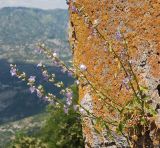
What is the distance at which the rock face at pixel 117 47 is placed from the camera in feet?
15.7

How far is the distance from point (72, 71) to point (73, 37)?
106 cm

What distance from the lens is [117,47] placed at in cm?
491

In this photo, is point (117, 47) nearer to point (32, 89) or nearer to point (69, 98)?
point (69, 98)

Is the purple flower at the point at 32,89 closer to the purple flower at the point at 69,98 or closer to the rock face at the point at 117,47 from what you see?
the purple flower at the point at 69,98

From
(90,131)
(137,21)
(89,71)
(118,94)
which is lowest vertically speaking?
(90,131)

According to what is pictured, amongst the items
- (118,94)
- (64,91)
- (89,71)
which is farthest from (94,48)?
(64,91)

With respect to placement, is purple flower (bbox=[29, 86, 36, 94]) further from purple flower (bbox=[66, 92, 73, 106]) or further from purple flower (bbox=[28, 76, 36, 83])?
purple flower (bbox=[66, 92, 73, 106])

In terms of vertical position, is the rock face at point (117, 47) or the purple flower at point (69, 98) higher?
the rock face at point (117, 47)

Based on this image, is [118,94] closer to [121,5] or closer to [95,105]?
[95,105]

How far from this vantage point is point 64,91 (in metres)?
Result: 4.37

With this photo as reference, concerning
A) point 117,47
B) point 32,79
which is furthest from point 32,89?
point 117,47

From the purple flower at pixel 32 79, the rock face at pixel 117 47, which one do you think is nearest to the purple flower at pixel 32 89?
the purple flower at pixel 32 79

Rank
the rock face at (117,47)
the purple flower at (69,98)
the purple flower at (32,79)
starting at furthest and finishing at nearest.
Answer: the rock face at (117,47)
the purple flower at (32,79)
the purple flower at (69,98)

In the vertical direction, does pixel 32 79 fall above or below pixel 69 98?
above
